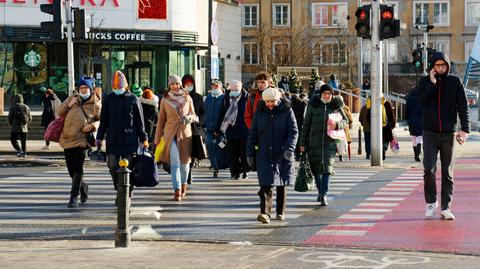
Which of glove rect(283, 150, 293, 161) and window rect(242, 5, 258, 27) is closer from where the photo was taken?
glove rect(283, 150, 293, 161)

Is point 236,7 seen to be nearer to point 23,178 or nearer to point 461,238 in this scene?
point 23,178

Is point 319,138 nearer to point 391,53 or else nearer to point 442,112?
point 442,112

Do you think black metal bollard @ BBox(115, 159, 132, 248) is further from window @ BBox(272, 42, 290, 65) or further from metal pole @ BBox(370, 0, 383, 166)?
window @ BBox(272, 42, 290, 65)

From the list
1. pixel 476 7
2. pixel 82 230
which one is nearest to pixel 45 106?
pixel 82 230

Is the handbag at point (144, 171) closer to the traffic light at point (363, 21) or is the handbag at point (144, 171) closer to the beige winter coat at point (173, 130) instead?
the beige winter coat at point (173, 130)

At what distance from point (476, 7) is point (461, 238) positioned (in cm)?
7152

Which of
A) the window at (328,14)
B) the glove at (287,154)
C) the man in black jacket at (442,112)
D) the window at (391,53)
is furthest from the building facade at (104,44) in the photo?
the man in black jacket at (442,112)

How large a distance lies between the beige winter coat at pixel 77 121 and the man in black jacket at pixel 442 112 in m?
4.64

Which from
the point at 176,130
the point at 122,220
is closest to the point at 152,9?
the point at 176,130

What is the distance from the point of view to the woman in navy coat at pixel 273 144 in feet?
43.0

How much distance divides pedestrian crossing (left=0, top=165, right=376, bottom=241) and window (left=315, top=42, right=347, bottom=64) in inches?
2264

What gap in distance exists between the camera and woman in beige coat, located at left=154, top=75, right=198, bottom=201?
15.9 metres

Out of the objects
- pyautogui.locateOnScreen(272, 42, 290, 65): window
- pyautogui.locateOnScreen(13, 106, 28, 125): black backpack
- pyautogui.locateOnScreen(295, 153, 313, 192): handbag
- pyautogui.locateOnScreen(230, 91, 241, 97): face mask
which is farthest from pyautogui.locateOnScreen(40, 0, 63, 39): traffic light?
pyautogui.locateOnScreen(272, 42, 290, 65): window

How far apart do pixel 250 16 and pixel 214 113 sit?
6426 centimetres
